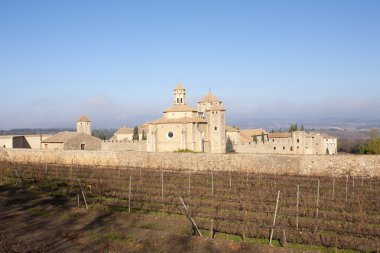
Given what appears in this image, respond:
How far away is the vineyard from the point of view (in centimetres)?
1399

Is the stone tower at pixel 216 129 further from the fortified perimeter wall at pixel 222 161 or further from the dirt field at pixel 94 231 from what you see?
the dirt field at pixel 94 231

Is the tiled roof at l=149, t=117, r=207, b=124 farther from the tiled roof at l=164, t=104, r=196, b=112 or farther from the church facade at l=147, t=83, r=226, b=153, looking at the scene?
the tiled roof at l=164, t=104, r=196, b=112

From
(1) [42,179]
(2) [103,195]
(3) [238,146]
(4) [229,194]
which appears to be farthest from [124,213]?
(3) [238,146]

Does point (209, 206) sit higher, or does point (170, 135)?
point (170, 135)

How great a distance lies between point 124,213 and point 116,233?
10.2 feet

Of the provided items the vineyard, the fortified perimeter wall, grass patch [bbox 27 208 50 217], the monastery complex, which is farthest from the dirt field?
the monastery complex

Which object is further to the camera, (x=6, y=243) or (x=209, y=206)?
(x=209, y=206)

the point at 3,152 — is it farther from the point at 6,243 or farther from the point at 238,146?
the point at 6,243

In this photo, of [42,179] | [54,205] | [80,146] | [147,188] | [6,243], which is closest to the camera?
[6,243]

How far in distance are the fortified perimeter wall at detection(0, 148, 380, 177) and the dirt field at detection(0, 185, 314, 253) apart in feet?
49.0

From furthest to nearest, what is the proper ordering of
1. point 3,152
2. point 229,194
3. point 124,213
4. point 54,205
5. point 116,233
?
point 3,152
point 229,194
point 54,205
point 124,213
point 116,233

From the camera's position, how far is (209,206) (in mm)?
18094

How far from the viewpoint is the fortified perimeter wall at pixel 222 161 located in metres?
28.3

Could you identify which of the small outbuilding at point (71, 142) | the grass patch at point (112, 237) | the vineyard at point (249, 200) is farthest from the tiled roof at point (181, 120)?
the grass patch at point (112, 237)
